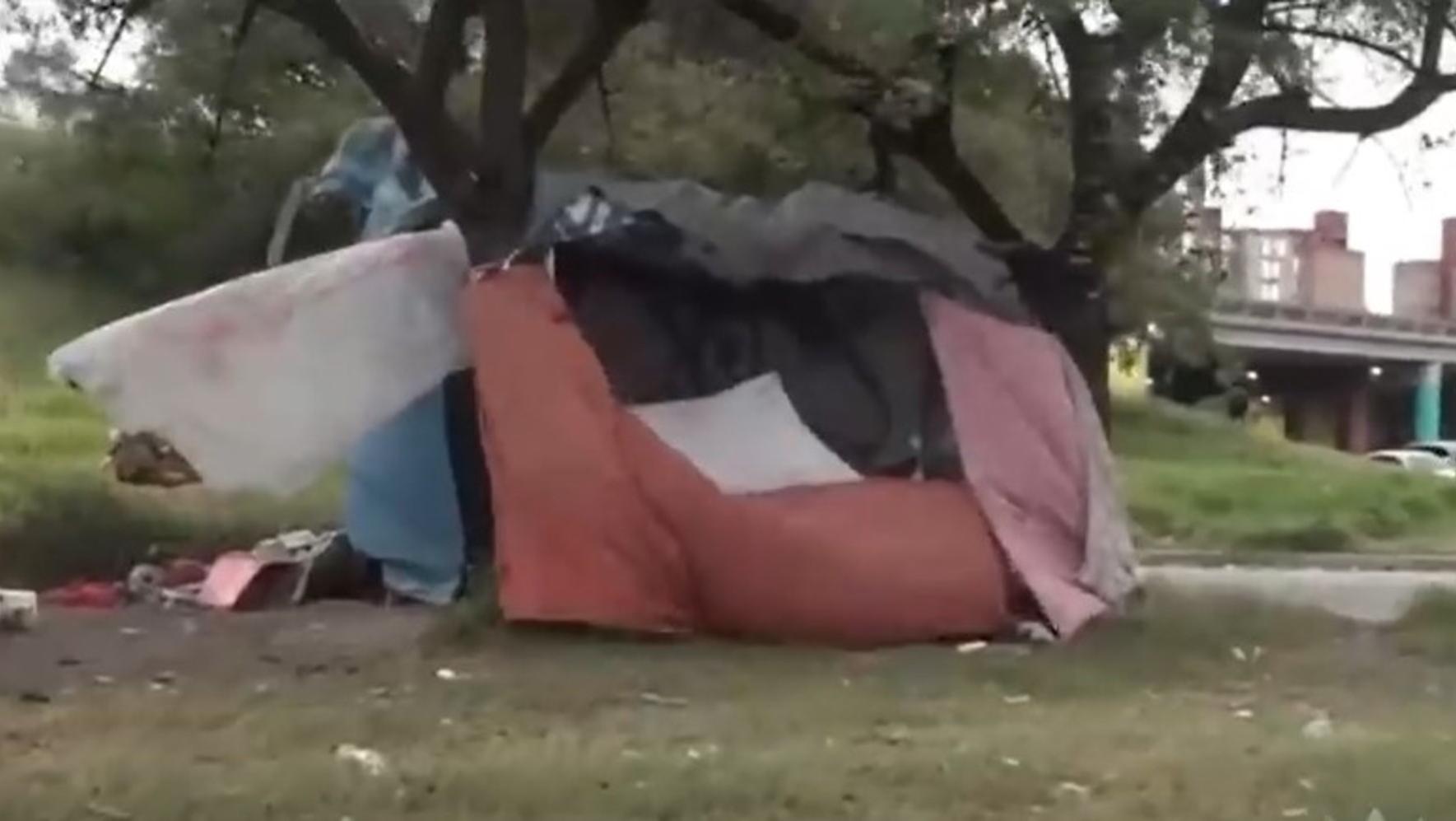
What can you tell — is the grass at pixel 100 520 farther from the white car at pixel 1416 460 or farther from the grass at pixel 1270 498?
the white car at pixel 1416 460

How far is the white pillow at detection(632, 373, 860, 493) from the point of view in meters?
10.7

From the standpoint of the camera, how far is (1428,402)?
218 feet

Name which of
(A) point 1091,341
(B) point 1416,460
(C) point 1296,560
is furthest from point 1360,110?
(B) point 1416,460

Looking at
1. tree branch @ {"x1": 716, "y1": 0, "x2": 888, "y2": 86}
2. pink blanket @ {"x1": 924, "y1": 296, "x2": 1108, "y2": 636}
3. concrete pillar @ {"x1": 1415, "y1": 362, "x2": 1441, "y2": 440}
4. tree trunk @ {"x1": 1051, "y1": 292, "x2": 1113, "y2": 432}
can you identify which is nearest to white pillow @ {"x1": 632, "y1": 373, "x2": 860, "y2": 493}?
pink blanket @ {"x1": 924, "y1": 296, "x2": 1108, "y2": 636}

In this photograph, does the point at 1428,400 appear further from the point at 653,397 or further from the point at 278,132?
the point at 653,397

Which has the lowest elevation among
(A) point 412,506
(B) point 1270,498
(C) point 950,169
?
(B) point 1270,498

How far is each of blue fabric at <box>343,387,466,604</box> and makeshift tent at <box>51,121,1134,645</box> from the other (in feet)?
0.05

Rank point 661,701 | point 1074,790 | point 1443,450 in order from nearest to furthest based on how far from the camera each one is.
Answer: point 1074,790 → point 661,701 → point 1443,450

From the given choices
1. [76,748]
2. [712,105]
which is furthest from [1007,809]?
[712,105]

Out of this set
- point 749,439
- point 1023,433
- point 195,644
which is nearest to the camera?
point 195,644

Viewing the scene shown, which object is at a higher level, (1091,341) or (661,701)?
(1091,341)

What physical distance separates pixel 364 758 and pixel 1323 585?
10548 millimetres

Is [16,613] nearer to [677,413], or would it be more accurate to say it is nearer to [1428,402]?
[677,413]

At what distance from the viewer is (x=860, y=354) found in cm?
1150
